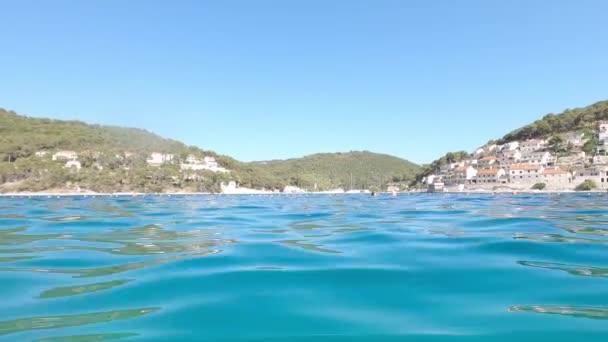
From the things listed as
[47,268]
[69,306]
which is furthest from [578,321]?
[47,268]

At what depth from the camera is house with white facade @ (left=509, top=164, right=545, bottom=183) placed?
64.0 metres

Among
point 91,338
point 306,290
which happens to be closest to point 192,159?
point 306,290

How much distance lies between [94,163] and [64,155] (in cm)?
677

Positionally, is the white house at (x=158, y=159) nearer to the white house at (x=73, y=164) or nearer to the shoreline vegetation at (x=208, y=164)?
the shoreline vegetation at (x=208, y=164)

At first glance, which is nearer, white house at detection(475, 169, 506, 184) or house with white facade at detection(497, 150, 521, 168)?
white house at detection(475, 169, 506, 184)

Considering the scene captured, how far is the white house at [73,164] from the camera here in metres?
72.9

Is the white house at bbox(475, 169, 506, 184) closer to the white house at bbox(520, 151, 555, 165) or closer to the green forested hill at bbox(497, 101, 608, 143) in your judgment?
the white house at bbox(520, 151, 555, 165)

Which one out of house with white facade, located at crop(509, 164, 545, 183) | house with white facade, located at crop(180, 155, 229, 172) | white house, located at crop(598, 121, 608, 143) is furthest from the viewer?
house with white facade, located at crop(180, 155, 229, 172)

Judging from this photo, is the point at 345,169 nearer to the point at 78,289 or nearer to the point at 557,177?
the point at 557,177

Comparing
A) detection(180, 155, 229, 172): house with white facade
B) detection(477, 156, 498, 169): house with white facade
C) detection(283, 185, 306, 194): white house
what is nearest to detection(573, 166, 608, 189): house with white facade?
detection(477, 156, 498, 169): house with white facade

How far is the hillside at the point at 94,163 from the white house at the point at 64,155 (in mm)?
1481

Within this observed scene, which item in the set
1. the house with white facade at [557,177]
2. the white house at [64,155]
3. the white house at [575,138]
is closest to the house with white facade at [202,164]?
the white house at [64,155]

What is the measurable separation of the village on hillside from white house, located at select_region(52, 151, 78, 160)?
76.5 meters

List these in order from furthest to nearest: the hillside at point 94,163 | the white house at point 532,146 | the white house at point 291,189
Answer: the white house at point 291,189, the white house at point 532,146, the hillside at point 94,163
